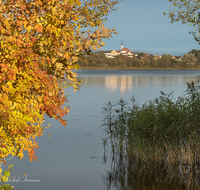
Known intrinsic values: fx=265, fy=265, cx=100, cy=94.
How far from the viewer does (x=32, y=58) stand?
152 inches

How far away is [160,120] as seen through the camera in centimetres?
928

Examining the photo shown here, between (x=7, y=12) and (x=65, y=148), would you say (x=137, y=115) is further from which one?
(x=7, y=12)

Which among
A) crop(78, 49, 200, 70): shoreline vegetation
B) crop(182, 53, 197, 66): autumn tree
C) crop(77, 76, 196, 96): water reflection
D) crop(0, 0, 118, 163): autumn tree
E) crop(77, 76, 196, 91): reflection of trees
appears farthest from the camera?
crop(78, 49, 200, 70): shoreline vegetation

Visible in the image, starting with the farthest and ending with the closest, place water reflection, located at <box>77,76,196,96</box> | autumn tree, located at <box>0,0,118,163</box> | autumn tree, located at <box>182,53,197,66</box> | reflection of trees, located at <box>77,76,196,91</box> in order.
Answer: autumn tree, located at <box>182,53,197,66</box> → reflection of trees, located at <box>77,76,196,91</box> → water reflection, located at <box>77,76,196,96</box> → autumn tree, located at <box>0,0,118,163</box>

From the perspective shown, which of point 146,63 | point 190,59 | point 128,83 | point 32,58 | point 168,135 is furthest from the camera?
point 146,63

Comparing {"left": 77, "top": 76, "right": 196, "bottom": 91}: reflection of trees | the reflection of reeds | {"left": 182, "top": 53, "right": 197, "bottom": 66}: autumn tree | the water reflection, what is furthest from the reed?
{"left": 182, "top": 53, "right": 197, "bottom": 66}: autumn tree

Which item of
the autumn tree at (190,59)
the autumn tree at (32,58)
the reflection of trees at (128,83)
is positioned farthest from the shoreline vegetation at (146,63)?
the autumn tree at (32,58)

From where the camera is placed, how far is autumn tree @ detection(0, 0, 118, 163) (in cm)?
373

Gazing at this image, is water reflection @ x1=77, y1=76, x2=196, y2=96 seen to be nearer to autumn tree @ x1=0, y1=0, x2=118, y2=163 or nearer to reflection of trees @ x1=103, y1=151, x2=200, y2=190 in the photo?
reflection of trees @ x1=103, y1=151, x2=200, y2=190

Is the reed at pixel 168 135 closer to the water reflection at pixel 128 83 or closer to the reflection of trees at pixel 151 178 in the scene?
A: the reflection of trees at pixel 151 178

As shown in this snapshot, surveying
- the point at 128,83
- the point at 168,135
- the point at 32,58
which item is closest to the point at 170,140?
the point at 168,135

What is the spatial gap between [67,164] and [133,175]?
277 centimetres

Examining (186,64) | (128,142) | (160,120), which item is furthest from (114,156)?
(186,64)

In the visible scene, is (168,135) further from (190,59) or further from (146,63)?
(146,63)
